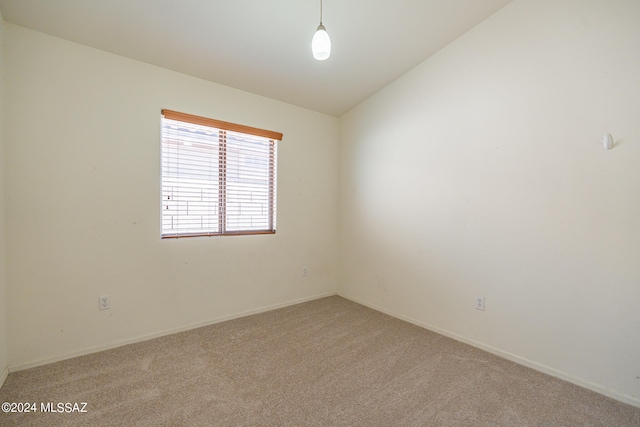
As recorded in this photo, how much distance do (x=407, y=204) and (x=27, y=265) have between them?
328 centimetres

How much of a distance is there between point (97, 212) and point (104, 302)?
0.74 metres

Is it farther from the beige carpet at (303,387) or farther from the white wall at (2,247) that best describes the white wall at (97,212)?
the beige carpet at (303,387)

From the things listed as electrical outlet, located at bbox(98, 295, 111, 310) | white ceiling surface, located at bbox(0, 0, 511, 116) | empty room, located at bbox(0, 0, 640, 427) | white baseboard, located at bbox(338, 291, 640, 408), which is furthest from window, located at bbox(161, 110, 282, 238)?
white baseboard, located at bbox(338, 291, 640, 408)

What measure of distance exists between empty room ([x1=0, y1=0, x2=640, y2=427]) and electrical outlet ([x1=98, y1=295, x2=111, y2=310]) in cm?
2

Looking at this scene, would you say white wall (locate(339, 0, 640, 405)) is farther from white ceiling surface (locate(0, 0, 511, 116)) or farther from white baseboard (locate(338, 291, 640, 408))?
white ceiling surface (locate(0, 0, 511, 116))

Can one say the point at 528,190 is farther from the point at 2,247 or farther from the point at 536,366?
Answer: the point at 2,247

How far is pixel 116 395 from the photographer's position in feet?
5.94

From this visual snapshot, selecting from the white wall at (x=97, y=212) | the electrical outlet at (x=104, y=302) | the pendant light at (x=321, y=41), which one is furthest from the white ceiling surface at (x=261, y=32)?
the electrical outlet at (x=104, y=302)

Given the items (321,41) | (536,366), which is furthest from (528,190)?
(321,41)

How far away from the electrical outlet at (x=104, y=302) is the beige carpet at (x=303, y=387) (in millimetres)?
360

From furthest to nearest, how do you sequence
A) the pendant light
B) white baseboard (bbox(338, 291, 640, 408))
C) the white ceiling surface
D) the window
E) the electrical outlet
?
1. the window
2. the electrical outlet
3. the white ceiling surface
4. white baseboard (bbox(338, 291, 640, 408))
5. the pendant light

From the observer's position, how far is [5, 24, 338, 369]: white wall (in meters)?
2.06

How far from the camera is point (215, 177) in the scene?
2.95 meters

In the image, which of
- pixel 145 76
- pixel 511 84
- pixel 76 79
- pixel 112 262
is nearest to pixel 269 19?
pixel 145 76
